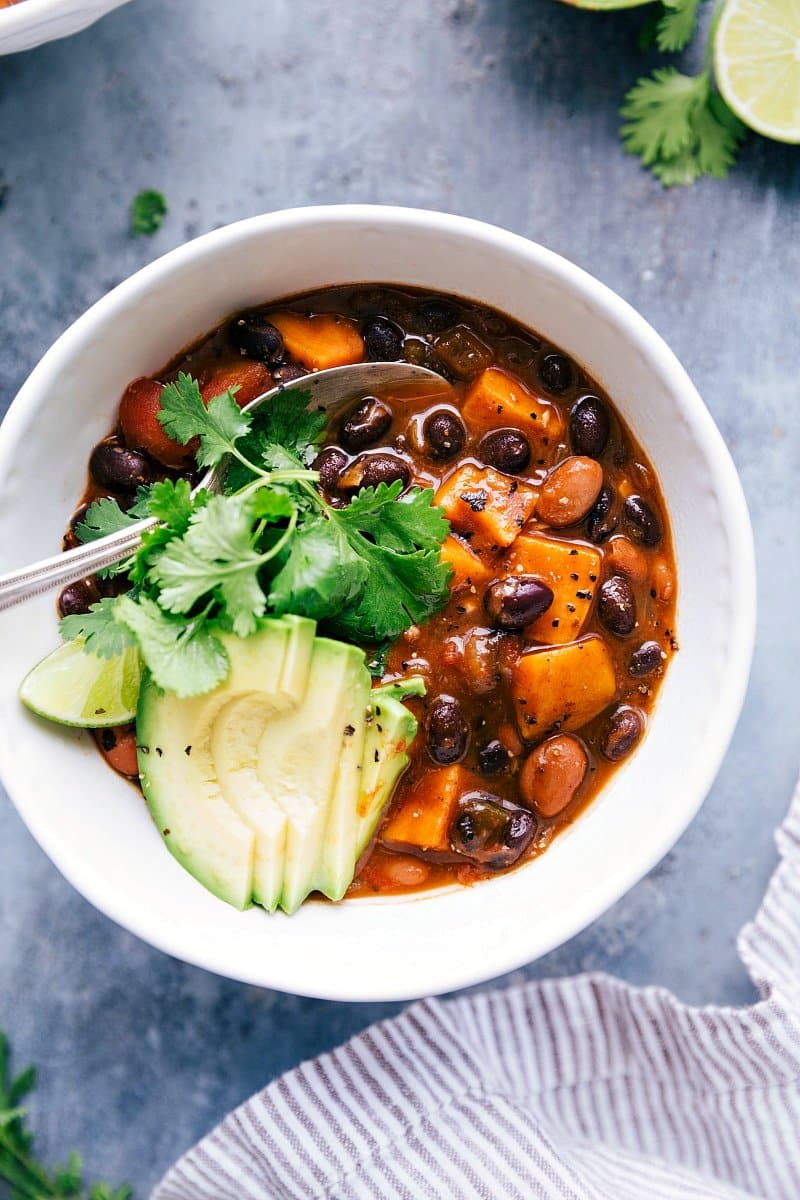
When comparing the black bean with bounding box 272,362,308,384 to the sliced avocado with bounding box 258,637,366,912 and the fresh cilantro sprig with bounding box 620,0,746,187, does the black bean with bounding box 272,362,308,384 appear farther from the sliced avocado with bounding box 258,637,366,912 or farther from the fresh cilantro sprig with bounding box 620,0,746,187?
the fresh cilantro sprig with bounding box 620,0,746,187

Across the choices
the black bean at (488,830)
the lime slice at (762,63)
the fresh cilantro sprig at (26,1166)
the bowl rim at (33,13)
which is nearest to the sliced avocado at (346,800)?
the black bean at (488,830)

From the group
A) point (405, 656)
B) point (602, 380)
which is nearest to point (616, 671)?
point (405, 656)

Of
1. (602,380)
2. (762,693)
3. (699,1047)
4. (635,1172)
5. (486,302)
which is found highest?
(486,302)

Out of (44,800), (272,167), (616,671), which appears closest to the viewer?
(44,800)

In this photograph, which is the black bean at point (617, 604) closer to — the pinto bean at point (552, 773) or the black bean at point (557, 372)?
the pinto bean at point (552, 773)

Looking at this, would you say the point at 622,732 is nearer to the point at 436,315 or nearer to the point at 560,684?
the point at 560,684

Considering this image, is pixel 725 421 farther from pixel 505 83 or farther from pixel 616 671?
pixel 505 83
